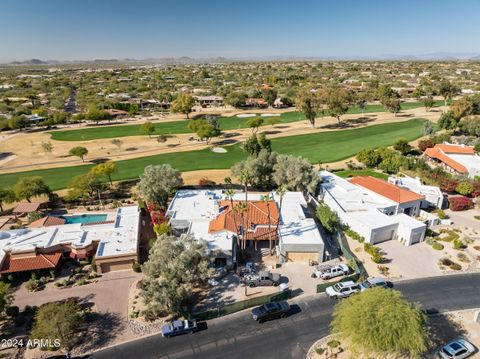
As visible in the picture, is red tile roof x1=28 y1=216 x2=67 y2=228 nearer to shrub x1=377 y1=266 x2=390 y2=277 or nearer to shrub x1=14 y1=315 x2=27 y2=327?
shrub x1=14 y1=315 x2=27 y2=327

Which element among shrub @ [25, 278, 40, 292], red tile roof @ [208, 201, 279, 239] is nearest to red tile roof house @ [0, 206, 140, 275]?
shrub @ [25, 278, 40, 292]

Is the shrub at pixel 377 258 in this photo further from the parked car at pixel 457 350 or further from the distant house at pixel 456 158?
the distant house at pixel 456 158

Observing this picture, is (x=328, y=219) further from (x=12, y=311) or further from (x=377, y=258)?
(x=12, y=311)

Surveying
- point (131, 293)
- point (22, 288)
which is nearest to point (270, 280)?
point (131, 293)

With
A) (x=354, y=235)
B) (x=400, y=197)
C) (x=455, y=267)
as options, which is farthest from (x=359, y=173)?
(x=455, y=267)

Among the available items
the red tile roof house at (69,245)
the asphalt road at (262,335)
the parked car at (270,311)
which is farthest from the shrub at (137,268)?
the parked car at (270,311)

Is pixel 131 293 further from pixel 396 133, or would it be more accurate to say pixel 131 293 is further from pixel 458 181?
pixel 396 133

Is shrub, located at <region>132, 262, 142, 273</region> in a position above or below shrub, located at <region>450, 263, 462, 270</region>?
above
